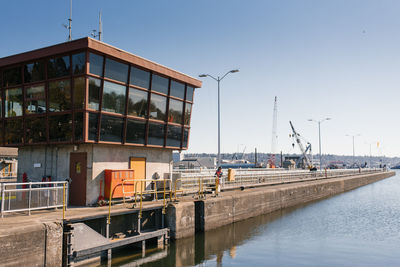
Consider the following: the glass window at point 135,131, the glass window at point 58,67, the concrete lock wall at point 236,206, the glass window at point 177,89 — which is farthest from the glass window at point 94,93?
the concrete lock wall at point 236,206

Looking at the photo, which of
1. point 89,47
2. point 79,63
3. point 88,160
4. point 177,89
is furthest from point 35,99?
point 177,89

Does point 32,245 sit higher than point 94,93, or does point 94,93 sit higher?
point 94,93

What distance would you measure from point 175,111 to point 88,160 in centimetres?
664

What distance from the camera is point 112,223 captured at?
614 inches

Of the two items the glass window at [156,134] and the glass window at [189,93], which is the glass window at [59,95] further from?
the glass window at [189,93]

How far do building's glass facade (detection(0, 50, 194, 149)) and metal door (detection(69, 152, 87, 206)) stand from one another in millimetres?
1018

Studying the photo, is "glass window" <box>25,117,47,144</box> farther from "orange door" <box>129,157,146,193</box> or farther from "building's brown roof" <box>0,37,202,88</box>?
"orange door" <box>129,157,146,193</box>

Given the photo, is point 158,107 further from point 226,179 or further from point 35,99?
point 226,179

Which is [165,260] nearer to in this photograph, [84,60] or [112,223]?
[112,223]

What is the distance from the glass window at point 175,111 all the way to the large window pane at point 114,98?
12.2ft

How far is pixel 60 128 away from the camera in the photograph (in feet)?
56.7

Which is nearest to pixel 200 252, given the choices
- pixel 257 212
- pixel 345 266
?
pixel 345 266

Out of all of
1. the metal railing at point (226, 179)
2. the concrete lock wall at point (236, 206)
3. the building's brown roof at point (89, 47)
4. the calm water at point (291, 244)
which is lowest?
the calm water at point (291, 244)

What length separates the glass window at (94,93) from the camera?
1673 cm
